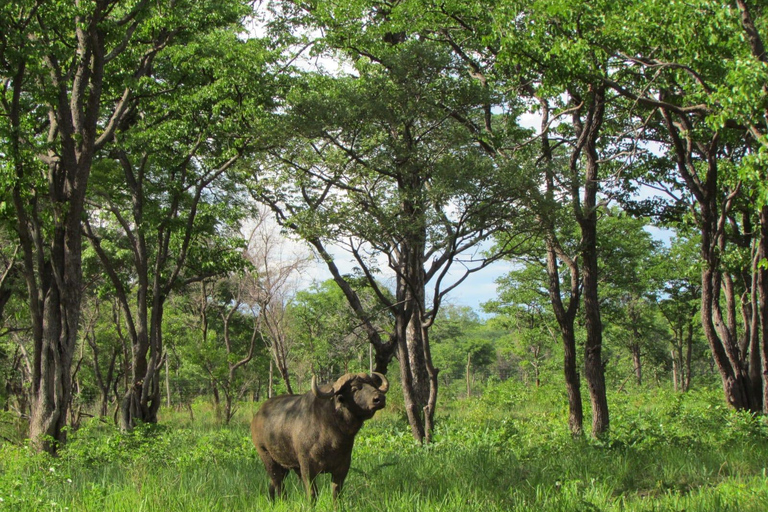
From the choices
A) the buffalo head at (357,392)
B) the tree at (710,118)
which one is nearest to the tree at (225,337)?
the tree at (710,118)

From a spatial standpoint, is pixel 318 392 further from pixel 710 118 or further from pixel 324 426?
pixel 710 118

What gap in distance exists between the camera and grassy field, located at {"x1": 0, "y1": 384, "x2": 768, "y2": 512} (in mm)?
5934

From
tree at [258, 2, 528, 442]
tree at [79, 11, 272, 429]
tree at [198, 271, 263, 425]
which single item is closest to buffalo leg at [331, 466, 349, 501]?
tree at [258, 2, 528, 442]

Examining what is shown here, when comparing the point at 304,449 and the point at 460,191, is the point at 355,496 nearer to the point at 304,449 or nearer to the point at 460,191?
the point at 304,449

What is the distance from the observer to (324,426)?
6.11 meters

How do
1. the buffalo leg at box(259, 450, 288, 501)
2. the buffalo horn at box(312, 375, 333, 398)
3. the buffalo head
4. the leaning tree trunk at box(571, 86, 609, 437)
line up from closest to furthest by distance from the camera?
the buffalo horn at box(312, 375, 333, 398), the buffalo head, the buffalo leg at box(259, 450, 288, 501), the leaning tree trunk at box(571, 86, 609, 437)

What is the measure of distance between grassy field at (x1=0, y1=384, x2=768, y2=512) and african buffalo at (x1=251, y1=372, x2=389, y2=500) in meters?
0.24

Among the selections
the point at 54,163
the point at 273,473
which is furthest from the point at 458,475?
the point at 54,163

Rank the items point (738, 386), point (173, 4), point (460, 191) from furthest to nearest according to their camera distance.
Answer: point (738, 386)
point (173, 4)
point (460, 191)

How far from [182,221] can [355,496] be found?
38.5ft

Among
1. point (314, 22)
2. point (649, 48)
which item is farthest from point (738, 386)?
point (314, 22)

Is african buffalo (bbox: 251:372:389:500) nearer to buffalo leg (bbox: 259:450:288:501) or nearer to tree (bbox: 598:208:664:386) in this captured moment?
buffalo leg (bbox: 259:450:288:501)

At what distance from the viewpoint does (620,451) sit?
9.84 metres

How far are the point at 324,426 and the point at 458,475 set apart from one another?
199 centimetres
